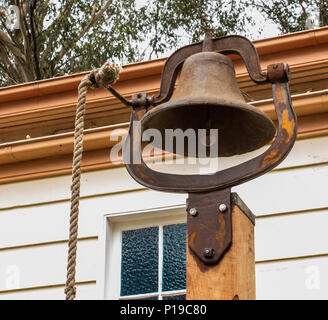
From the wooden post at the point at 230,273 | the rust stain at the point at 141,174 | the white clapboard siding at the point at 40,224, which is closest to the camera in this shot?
the wooden post at the point at 230,273

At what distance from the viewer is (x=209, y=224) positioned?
7.79ft

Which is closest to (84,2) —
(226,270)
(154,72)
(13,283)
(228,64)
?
(154,72)

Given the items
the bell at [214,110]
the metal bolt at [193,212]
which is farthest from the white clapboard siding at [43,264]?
the metal bolt at [193,212]

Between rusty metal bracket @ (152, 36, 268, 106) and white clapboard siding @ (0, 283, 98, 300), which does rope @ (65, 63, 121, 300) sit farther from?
white clapboard siding @ (0, 283, 98, 300)

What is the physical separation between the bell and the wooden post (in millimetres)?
537

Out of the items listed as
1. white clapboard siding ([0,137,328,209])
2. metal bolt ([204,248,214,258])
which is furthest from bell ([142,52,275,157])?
white clapboard siding ([0,137,328,209])

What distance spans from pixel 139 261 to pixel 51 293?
634 millimetres

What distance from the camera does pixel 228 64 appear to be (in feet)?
9.59

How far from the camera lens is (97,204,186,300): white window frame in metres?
4.78

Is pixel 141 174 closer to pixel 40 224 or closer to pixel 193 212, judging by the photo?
pixel 193 212

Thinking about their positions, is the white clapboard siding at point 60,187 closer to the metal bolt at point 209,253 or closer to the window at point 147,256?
the window at point 147,256

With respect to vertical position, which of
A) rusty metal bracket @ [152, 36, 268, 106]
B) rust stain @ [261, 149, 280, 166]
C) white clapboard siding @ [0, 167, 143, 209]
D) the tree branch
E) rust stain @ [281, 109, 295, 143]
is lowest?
rust stain @ [261, 149, 280, 166]

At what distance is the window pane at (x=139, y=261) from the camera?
4766mm

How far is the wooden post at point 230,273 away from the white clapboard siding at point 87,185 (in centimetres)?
239
